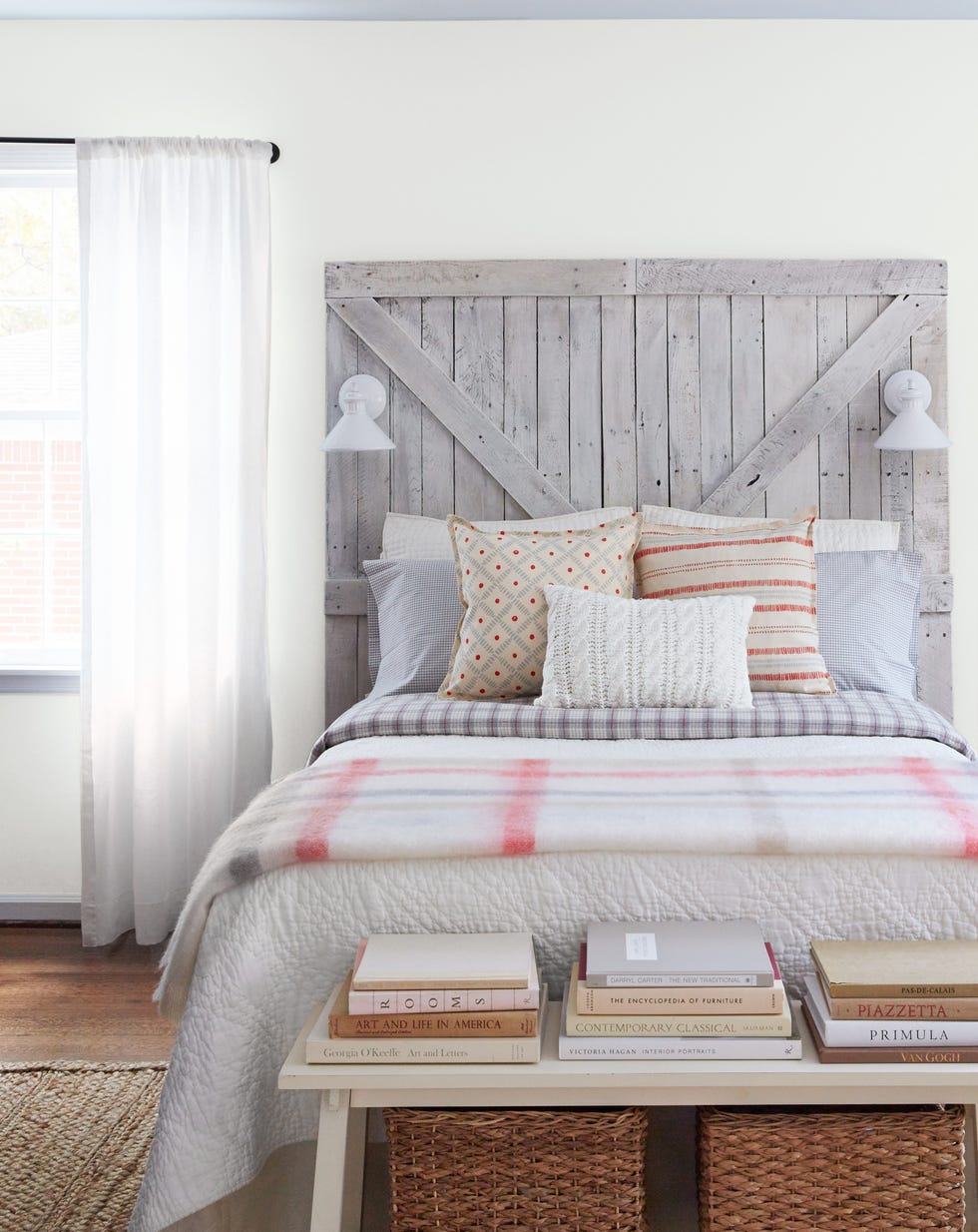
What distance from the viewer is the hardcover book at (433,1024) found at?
1306mm

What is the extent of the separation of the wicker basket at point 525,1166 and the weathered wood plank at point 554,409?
2091 millimetres

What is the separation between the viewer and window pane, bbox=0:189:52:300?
3248 mm

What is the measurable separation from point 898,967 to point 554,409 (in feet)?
7.06

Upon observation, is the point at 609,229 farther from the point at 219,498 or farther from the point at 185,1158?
the point at 185,1158

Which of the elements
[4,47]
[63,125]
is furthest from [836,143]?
[4,47]

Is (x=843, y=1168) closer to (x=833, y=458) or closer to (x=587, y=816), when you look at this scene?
(x=587, y=816)

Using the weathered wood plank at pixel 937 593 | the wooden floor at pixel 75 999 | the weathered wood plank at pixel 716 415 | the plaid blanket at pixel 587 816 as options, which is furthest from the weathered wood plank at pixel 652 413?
the wooden floor at pixel 75 999

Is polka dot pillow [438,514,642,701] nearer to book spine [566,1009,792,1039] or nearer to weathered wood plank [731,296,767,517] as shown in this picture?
weathered wood plank [731,296,767,517]

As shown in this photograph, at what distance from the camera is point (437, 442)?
10.5 ft

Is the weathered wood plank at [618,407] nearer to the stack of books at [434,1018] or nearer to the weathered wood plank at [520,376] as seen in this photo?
the weathered wood plank at [520,376]

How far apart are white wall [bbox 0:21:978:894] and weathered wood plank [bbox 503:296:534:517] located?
0.62 ft

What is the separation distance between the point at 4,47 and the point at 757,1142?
3466mm

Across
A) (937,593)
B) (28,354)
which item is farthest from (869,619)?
(28,354)

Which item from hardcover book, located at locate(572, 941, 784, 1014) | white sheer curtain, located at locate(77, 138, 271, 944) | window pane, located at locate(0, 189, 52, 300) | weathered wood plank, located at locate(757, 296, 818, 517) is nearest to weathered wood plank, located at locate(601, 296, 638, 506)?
weathered wood plank, located at locate(757, 296, 818, 517)
